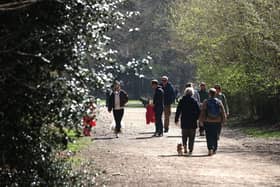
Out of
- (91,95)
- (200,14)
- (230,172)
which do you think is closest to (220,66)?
(200,14)

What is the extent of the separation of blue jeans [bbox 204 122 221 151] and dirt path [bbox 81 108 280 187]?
35 cm

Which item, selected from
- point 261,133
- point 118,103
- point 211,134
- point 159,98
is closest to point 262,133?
point 261,133

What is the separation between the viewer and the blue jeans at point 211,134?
1862 centimetres

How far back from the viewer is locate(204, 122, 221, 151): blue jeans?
18.6m

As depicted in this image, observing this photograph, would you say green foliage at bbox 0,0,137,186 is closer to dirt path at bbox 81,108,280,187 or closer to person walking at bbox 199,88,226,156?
dirt path at bbox 81,108,280,187

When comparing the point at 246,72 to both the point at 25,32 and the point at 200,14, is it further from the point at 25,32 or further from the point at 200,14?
the point at 25,32

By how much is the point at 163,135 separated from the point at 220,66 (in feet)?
33.9

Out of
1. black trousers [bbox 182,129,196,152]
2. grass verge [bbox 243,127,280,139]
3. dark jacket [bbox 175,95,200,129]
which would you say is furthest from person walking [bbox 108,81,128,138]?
grass verge [bbox 243,127,280,139]

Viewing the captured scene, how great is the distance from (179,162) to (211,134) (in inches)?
91.6

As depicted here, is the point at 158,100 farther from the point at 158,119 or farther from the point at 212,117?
the point at 212,117

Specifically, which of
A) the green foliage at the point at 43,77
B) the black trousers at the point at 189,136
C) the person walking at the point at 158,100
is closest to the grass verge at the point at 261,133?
the person walking at the point at 158,100

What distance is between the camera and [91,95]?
952 centimetres

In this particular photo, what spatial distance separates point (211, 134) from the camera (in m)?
18.7

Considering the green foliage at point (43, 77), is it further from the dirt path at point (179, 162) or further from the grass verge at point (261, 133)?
the grass verge at point (261, 133)
